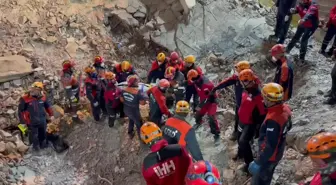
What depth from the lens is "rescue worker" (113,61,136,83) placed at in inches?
355

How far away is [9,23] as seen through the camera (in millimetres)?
11695

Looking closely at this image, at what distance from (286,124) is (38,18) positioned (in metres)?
9.14

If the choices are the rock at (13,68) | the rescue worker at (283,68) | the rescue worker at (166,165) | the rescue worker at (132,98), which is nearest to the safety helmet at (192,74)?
the rescue worker at (132,98)

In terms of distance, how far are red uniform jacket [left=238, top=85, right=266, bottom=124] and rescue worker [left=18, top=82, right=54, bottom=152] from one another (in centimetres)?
403

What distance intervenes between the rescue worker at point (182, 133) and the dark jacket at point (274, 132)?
107 centimetres

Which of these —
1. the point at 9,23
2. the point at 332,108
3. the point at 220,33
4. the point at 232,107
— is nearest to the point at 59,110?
the point at 9,23

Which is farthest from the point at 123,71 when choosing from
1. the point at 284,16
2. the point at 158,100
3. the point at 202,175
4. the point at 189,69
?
the point at 202,175

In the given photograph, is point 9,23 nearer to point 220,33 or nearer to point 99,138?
point 99,138

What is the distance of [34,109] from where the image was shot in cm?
800

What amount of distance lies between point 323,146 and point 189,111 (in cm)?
396

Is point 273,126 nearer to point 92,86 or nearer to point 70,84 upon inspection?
point 92,86

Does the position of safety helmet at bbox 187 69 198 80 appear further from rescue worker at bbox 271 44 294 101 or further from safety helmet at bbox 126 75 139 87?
rescue worker at bbox 271 44 294 101

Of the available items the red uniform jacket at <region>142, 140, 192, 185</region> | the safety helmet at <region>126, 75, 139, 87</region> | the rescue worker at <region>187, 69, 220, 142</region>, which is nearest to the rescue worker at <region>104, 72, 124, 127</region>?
the safety helmet at <region>126, 75, 139, 87</region>

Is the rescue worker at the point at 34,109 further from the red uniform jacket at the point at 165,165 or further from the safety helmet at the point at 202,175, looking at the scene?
the safety helmet at the point at 202,175
